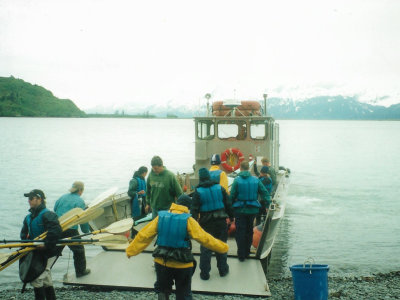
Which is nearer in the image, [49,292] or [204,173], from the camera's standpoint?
[49,292]

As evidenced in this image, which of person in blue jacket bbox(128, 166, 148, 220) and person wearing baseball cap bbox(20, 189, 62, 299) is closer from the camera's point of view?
person wearing baseball cap bbox(20, 189, 62, 299)

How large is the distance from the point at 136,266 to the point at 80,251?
0.96m

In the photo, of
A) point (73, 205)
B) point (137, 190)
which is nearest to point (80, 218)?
point (73, 205)

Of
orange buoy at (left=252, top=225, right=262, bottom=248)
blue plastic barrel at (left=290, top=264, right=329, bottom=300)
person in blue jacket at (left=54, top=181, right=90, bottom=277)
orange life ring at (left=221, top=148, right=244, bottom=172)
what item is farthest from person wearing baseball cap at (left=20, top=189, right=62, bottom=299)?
orange life ring at (left=221, top=148, right=244, bottom=172)

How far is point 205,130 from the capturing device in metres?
12.7

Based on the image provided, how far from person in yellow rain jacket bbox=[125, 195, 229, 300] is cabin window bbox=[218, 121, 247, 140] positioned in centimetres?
768

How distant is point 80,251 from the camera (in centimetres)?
683

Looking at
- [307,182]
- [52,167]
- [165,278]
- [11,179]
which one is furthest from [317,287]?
[52,167]

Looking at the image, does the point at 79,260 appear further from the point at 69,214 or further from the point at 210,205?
the point at 210,205

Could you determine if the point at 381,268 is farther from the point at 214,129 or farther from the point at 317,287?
the point at 317,287

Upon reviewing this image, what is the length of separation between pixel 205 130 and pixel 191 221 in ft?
26.8

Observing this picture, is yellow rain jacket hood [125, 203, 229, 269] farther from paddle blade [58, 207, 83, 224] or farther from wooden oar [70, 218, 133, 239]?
paddle blade [58, 207, 83, 224]

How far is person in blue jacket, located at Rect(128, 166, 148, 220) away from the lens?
29.6 feet

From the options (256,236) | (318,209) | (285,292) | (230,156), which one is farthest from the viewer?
(318,209)
